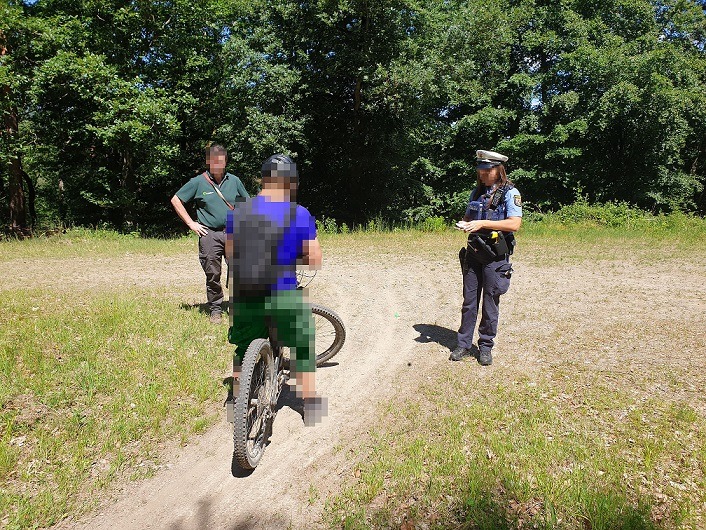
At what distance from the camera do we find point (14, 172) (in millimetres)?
18047

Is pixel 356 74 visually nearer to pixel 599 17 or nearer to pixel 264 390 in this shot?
pixel 599 17

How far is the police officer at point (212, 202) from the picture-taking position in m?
5.57

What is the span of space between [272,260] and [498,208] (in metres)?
2.36

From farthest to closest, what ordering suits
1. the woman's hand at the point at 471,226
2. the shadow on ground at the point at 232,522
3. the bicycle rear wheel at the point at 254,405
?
1. the woman's hand at the point at 471,226
2. the bicycle rear wheel at the point at 254,405
3. the shadow on ground at the point at 232,522

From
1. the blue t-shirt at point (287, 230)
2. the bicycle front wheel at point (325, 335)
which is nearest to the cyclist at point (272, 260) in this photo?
the blue t-shirt at point (287, 230)

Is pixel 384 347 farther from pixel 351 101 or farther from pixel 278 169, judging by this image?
pixel 351 101

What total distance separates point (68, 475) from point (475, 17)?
2087 cm

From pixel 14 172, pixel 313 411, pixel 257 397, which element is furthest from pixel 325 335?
pixel 14 172

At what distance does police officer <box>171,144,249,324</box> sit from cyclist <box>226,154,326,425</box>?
2.35m

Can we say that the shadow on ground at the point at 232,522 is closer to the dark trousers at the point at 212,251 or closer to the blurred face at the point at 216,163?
the dark trousers at the point at 212,251

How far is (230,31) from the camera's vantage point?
2014 cm

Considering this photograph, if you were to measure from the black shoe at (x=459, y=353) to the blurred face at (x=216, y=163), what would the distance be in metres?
3.33

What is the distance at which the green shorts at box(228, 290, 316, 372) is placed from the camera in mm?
3500

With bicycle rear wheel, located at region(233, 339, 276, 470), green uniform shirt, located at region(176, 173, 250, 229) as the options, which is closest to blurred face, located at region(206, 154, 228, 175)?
green uniform shirt, located at region(176, 173, 250, 229)
